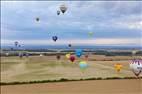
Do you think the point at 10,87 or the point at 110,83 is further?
the point at 110,83

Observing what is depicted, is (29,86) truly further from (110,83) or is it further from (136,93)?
(136,93)

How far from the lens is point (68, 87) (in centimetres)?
2747

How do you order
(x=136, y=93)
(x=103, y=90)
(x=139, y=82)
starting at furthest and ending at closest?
(x=139, y=82) → (x=103, y=90) → (x=136, y=93)

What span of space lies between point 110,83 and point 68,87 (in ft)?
12.3

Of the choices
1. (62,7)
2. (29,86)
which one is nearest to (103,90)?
(29,86)

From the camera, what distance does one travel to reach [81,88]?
2692cm

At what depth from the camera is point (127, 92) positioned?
2511cm

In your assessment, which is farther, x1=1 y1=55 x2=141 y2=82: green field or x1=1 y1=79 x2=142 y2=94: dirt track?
x1=1 y1=55 x2=141 y2=82: green field

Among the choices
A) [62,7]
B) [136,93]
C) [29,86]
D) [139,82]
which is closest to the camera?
[136,93]

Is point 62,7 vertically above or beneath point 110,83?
above

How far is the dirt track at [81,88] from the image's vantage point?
25469 mm

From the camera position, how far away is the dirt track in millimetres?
25469

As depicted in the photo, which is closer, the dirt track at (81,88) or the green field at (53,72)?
the dirt track at (81,88)

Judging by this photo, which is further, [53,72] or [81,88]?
[53,72]
